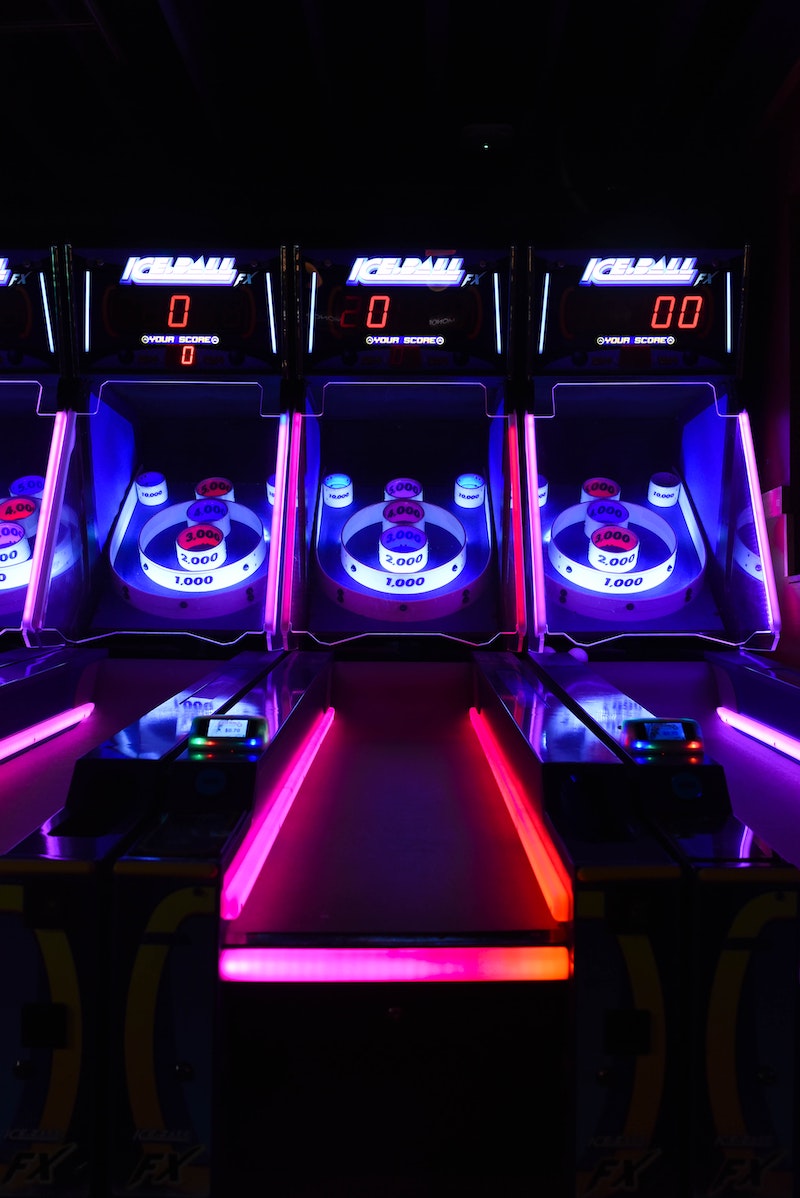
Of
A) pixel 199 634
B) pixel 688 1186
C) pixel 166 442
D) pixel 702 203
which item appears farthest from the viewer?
pixel 702 203

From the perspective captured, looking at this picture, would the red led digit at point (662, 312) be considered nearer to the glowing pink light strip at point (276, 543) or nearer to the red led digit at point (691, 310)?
the red led digit at point (691, 310)

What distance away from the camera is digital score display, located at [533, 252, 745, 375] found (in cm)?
294

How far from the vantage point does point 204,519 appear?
314cm

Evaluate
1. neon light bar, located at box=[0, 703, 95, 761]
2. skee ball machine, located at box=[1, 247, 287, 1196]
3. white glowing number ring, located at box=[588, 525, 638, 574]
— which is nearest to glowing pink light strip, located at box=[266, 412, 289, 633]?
skee ball machine, located at box=[1, 247, 287, 1196]

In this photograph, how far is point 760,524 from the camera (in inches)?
110

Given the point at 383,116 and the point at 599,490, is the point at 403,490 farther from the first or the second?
the point at 383,116

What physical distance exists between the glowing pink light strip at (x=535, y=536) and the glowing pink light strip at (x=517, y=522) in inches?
1.8

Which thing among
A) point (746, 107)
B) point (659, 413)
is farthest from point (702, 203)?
point (659, 413)

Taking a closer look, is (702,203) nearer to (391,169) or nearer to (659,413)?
(659,413)

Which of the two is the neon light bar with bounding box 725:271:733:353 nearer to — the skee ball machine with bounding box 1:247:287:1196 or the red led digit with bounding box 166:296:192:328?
the skee ball machine with bounding box 1:247:287:1196

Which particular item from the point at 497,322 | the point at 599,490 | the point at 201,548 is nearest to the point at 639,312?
the point at 497,322

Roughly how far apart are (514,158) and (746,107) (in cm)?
109

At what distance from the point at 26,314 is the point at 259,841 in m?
2.58

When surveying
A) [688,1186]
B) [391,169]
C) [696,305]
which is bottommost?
[688,1186]
